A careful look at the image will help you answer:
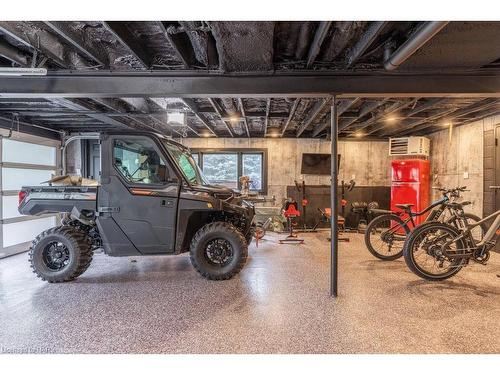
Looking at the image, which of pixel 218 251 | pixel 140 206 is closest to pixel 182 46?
pixel 140 206

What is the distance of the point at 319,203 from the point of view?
7082 mm

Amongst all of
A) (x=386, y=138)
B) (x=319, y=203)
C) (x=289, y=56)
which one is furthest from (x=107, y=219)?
(x=386, y=138)

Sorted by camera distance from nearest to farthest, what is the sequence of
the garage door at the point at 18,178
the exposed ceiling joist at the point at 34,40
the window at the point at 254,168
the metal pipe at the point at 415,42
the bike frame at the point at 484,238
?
the metal pipe at the point at 415,42, the exposed ceiling joist at the point at 34,40, the bike frame at the point at 484,238, the garage door at the point at 18,178, the window at the point at 254,168

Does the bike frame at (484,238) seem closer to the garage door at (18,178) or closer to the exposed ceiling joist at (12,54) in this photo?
the exposed ceiling joist at (12,54)

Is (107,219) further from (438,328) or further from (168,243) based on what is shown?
(438,328)

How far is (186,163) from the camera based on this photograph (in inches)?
157

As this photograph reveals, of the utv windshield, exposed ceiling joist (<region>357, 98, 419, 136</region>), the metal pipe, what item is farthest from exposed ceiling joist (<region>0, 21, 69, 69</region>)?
exposed ceiling joist (<region>357, 98, 419, 136</region>)

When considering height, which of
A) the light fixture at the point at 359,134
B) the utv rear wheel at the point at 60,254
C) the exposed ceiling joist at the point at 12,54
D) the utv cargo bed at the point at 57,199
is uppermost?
the light fixture at the point at 359,134

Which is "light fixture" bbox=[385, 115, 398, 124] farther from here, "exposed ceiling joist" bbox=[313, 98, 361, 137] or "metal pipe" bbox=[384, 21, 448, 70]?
"metal pipe" bbox=[384, 21, 448, 70]

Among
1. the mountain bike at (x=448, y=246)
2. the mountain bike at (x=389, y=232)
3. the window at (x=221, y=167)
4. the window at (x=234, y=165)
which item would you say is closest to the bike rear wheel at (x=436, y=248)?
the mountain bike at (x=448, y=246)

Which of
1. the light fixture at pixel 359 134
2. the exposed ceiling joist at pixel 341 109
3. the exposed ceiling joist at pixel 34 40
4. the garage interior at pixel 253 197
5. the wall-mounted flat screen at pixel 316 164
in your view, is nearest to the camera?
the garage interior at pixel 253 197

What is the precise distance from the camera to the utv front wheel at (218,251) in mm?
3316

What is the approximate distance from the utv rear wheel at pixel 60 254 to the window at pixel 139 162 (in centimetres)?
100

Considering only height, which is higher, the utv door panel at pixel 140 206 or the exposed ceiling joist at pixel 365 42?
the exposed ceiling joist at pixel 365 42
